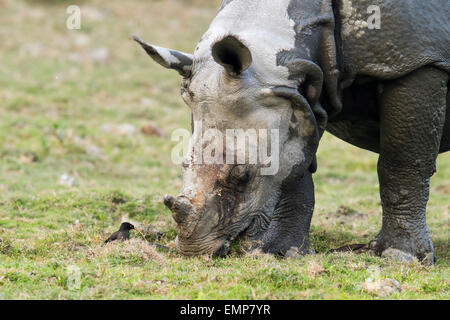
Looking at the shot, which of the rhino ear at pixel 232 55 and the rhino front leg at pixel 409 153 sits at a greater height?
the rhino ear at pixel 232 55

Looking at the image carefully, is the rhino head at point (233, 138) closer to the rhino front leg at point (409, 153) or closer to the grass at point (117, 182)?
the grass at point (117, 182)

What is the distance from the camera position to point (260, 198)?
529 cm

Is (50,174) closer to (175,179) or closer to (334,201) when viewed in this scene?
(175,179)

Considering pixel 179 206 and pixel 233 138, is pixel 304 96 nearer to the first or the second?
pixel 233 138

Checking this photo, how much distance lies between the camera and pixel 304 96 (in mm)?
5504

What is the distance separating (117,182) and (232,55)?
228 inches

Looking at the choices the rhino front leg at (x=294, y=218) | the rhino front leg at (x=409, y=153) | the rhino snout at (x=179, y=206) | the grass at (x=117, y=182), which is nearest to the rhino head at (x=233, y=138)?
the rhino snout at (x=179, y=206)

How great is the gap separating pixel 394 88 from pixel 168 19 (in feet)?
54.6

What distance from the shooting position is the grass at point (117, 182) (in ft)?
15.5

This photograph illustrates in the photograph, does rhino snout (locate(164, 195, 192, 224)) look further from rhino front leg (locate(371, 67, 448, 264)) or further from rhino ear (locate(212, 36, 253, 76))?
rhino front leg (locate(371, 67, 448, 264))

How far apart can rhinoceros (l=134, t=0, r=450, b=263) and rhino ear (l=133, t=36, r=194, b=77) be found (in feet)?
0.04

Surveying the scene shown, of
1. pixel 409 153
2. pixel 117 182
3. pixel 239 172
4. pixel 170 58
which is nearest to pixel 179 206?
pixel 239 172
